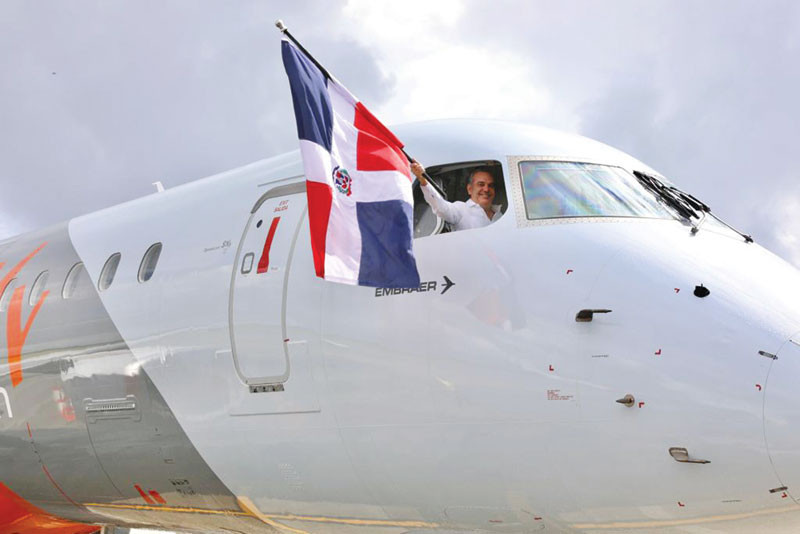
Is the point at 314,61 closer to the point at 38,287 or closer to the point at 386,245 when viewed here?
the point at 386,245

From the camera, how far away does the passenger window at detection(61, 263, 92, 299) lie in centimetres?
836

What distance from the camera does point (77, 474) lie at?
8.30 m

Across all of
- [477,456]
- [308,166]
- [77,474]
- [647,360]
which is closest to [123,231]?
[77,474]

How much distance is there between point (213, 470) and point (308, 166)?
269cm

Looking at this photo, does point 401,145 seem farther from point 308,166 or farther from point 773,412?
point 773,412

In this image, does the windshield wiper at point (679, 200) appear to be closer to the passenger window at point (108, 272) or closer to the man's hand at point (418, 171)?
the man's hand at point (418, 171)

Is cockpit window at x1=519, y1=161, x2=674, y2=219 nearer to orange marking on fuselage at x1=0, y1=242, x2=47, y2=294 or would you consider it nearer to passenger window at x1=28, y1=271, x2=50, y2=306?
passenger window at x1=28, y1=271, x2=50, y2=306

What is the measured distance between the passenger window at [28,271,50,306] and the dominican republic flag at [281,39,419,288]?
4.50 m

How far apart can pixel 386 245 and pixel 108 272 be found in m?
3.64

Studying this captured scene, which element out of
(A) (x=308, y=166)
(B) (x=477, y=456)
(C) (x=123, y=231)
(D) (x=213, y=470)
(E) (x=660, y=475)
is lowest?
(E) (x=660, y=475)

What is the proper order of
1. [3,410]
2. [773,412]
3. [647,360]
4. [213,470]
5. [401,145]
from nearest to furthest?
[773,412], [647,360], [401,145], [213,470], [3,410]

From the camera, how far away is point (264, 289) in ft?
21.4

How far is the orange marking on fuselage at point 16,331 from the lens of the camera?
29.2ft

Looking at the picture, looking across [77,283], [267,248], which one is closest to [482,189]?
[267,248]
